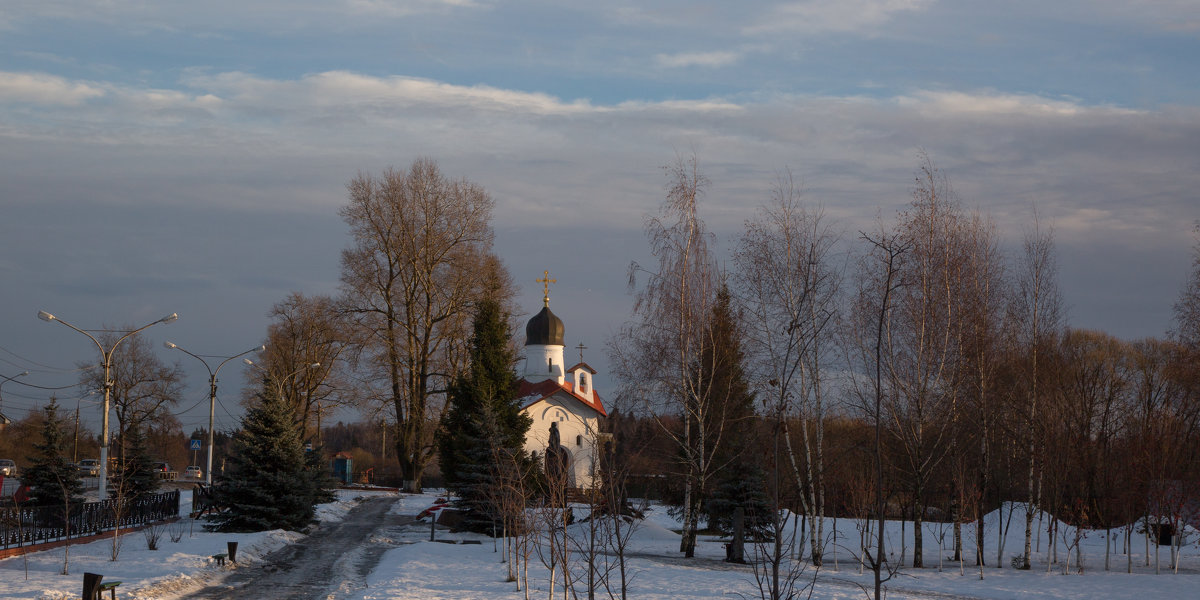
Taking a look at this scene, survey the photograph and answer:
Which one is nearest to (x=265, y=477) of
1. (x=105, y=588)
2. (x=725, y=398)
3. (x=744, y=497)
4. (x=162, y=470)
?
(x=105, y=588)

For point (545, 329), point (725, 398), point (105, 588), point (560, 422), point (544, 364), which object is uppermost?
point (545, 329)

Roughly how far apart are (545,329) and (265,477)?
26.3 m

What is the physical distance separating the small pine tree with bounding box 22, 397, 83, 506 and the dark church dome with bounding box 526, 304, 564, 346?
26.4 metres

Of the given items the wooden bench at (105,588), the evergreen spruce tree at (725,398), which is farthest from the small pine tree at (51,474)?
the evergreen spruce tree at (725,398)

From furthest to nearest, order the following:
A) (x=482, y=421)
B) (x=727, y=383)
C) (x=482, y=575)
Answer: (x=482, y=421) → (x=727, y=383) → (x=482, y=575)

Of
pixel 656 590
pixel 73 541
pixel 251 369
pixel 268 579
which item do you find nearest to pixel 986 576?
pixel 656 590

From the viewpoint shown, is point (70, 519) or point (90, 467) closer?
point (70, 519)

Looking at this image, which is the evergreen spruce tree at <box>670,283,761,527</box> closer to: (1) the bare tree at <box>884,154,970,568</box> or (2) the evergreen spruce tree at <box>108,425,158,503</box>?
(1) the bare tree at <box>884,154,970,568</box>

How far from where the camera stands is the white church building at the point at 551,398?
45938 mm

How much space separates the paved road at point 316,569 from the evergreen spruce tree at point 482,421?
282 cm

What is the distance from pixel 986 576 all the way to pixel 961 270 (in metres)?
7.71

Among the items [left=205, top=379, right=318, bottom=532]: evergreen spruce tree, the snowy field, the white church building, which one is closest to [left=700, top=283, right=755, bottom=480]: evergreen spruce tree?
the snowy field

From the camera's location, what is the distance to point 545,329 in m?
51.7

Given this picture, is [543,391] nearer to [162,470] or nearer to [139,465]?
[162,470]
